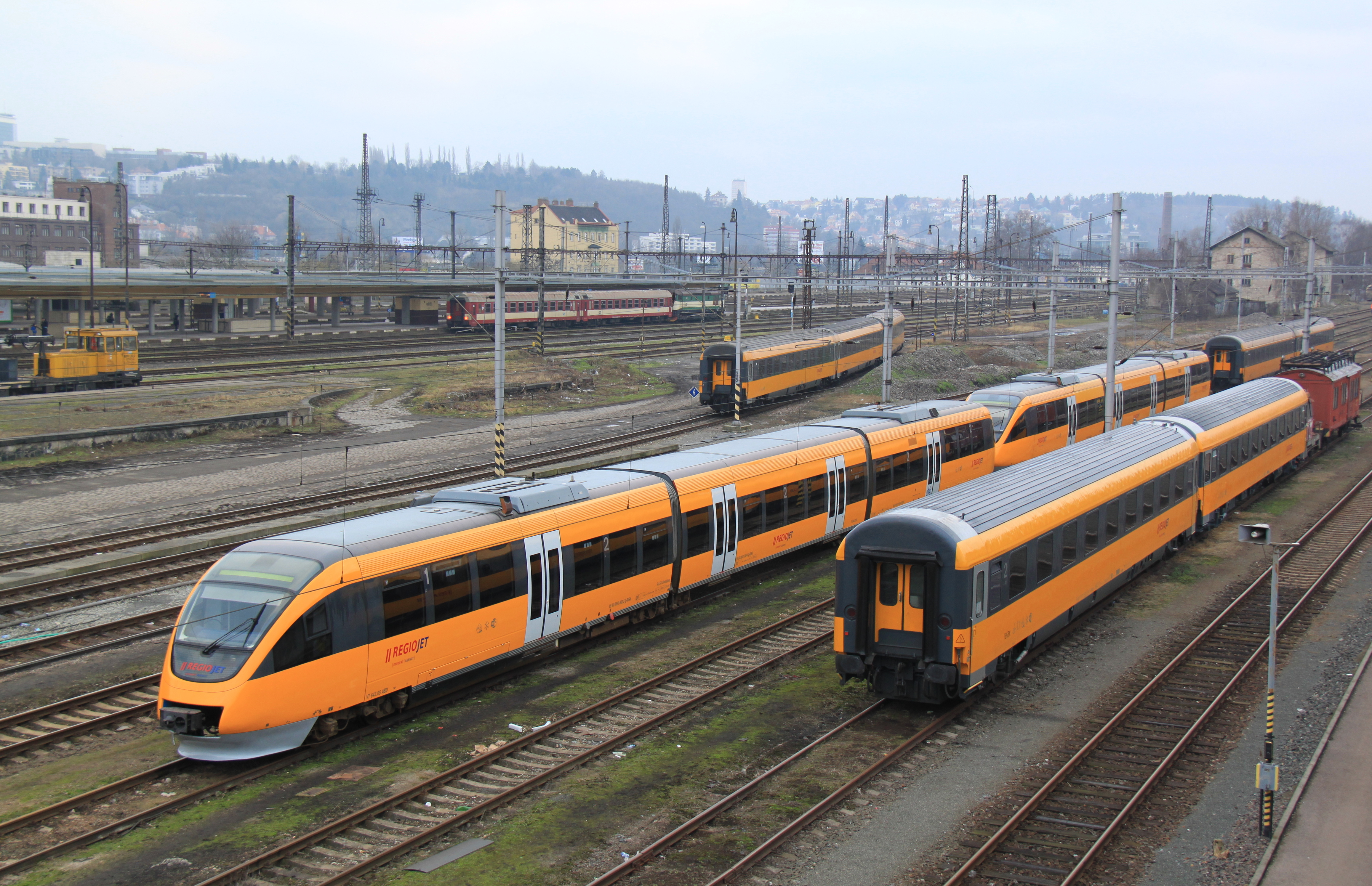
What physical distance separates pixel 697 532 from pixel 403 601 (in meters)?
6.89

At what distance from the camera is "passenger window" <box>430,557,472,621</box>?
14836mm

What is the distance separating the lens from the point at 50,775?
13.1m

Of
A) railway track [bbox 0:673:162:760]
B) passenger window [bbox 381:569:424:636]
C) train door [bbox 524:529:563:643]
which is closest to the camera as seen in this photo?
railway track [bbox 0:673:162:760]

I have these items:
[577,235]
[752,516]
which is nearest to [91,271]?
[752,516]

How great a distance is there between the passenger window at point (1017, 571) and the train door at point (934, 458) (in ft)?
37.0

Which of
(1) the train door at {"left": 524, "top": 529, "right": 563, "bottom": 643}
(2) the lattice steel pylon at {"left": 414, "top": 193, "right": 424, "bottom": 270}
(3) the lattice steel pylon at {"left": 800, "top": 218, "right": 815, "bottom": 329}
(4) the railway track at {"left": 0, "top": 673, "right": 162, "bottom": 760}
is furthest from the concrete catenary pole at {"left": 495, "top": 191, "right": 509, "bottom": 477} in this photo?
(2) the lattice steel pylon at {"left": 414, "top": 193, "right": 424, "bottom": 270}

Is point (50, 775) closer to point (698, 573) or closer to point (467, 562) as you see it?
point (467, 562)

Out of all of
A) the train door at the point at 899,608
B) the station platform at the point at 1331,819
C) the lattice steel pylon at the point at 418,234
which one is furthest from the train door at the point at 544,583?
the lattice steel pylon at the point at 418,234

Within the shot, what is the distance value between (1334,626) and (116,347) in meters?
49.2

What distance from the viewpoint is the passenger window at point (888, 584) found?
14.9 metres

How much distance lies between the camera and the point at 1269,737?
40.3ft

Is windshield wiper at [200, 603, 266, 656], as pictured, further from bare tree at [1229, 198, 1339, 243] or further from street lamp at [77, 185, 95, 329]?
bare tree at [1229, 198, 1339, 243]

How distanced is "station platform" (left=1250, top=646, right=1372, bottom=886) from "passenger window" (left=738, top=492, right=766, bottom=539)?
403 inches

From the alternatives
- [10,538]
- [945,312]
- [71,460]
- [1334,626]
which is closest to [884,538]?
[1334,626]
